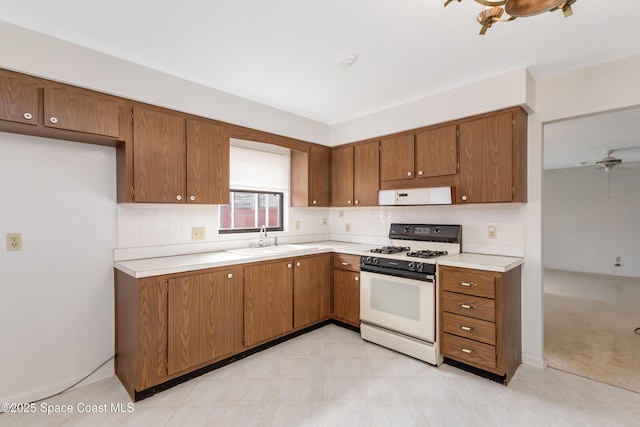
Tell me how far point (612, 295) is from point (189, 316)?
621cm

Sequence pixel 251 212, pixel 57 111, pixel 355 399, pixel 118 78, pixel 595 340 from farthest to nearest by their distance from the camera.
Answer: pixel 251 212 < pixel 595 340 < pixel 118 78 < pixel 355 399 < pixel 57 111

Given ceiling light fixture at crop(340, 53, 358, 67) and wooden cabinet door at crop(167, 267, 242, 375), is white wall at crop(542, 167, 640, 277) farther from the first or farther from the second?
wooden cabinet door at crop(167, 267, 242, 375)

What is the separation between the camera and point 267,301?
274 cm

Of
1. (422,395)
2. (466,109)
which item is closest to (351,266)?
(422,395)

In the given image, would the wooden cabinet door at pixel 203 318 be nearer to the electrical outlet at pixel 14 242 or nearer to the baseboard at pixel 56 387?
the baseboard at pixel 56 387

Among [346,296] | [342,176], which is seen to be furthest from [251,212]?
[346,296]

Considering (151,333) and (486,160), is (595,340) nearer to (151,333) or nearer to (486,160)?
(486,160)

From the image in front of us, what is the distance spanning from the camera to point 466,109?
8.61 feet

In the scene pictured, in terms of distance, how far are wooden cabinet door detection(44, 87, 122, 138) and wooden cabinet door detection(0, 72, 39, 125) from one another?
0.06m

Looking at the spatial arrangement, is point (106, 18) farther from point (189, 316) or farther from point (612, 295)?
point (612, 295)

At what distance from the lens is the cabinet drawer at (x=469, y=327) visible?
7.30 ft

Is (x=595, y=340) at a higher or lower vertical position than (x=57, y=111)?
lower

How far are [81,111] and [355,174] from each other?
264 cm

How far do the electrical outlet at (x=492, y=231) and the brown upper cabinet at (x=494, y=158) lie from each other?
359 millimetres
